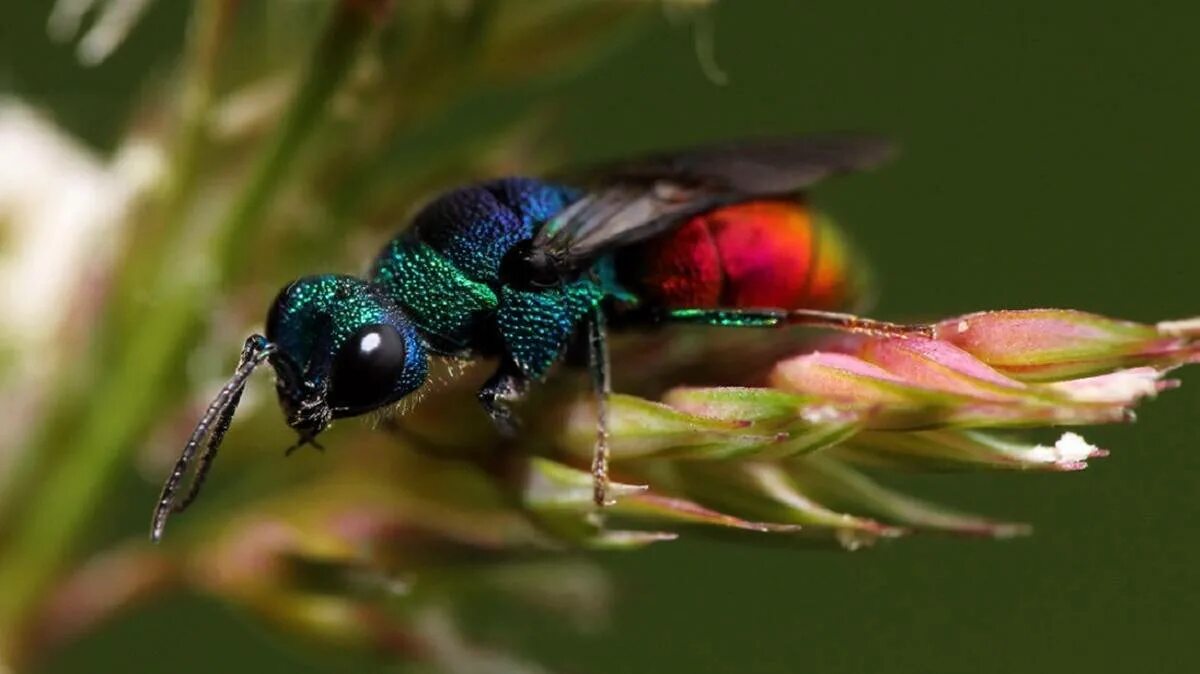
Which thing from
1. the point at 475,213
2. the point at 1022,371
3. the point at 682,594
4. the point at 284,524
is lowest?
the point at 682,594

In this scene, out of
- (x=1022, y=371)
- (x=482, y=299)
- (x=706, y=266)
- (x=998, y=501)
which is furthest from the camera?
(x=998, y=501)

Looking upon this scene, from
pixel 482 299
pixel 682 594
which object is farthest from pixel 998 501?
pixel 482 299

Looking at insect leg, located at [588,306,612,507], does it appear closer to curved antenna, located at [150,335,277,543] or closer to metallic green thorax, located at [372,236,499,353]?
metallic green thorax, located at [372,236,499,353]

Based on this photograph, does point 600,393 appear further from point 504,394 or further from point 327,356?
point 327,356

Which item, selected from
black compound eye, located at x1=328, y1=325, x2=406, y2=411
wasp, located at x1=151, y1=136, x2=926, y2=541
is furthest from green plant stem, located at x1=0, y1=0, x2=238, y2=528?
black compound eye, located at x1=328, y1=325, x2=406, y2=411

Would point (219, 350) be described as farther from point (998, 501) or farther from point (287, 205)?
point (998, 501)

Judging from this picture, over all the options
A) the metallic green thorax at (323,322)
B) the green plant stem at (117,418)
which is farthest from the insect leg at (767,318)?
the green plant stem at (117,418)
